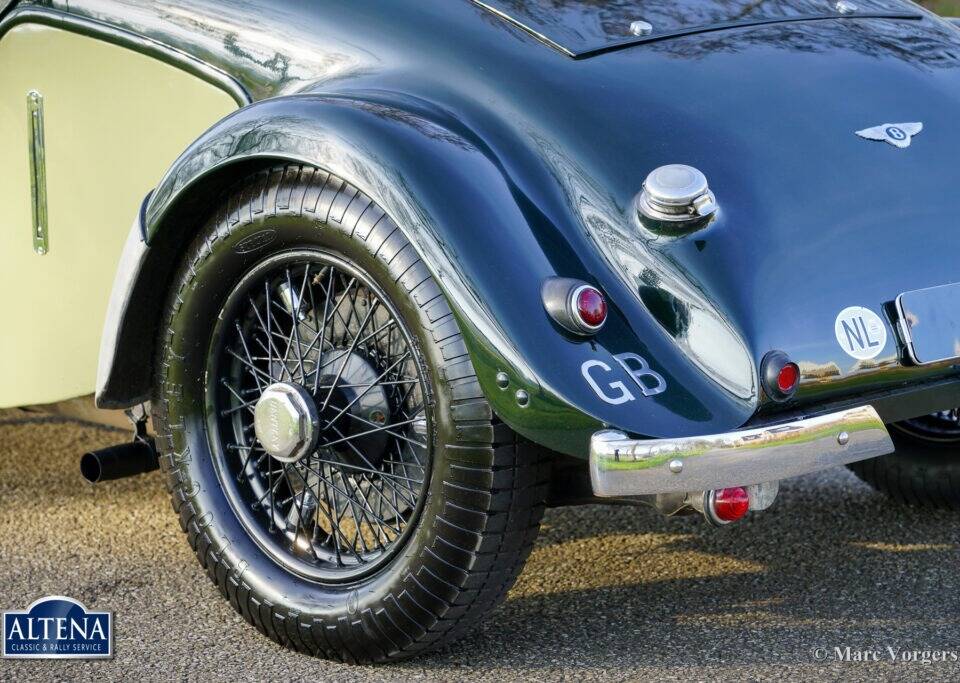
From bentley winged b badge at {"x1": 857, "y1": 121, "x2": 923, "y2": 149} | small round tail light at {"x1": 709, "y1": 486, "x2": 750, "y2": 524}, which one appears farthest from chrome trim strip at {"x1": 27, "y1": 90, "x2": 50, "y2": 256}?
bentley winged b badge at {"x1": 857, "y1": 121, "x2": 923, "y2": 149}

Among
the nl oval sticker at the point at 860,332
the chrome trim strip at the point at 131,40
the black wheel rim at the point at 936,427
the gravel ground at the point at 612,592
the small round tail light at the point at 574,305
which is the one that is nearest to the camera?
the small round tail light at the point at 574,305

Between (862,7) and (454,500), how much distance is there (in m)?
1.73

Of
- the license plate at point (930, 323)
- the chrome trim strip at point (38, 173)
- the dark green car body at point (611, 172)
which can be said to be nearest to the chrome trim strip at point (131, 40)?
the dark green car body at point (611, 172)

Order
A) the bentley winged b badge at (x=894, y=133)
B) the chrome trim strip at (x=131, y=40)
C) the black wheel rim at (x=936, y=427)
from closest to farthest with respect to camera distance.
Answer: the bentley winged b badge at (x=894, y=133) → the chrome trim strip at (x=131, y=40) → the black wheel rim at (x=936, y=427)

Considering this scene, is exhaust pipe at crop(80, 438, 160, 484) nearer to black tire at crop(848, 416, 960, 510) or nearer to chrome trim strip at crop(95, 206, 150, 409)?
chrome trim strip at crop(95, 206, 150, 409)

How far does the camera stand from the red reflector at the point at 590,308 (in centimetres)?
260

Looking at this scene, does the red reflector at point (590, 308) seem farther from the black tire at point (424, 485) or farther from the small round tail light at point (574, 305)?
the black tire at point (424, 485)

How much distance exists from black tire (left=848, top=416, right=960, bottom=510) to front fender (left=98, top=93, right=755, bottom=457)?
136cm

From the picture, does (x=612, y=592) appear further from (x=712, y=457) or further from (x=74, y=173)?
(x=74, y=173)

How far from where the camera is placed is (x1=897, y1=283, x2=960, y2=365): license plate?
9.16 ft

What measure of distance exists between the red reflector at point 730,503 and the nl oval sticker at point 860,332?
36cm

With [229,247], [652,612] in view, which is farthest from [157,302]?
[652,612]

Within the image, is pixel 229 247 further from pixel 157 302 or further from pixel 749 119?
pixel 749 119

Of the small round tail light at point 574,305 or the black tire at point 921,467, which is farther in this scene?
the black tire at point 921,467
